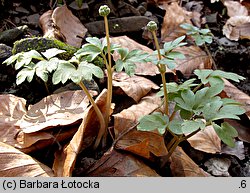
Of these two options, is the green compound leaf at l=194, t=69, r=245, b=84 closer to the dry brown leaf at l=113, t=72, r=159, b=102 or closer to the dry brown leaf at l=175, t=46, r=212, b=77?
the dry brown leaf at l=113, t=72, r=159, b=102

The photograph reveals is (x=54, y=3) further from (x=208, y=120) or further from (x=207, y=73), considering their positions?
(x=208, y=120)

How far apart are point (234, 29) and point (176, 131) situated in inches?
46.8

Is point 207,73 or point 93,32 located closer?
point 207,73

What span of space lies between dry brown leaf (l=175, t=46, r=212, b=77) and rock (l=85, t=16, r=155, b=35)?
0.80ft

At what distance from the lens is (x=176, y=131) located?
1146 mm

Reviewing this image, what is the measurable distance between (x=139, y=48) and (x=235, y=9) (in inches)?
31.1

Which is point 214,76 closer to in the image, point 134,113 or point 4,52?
point 134,113

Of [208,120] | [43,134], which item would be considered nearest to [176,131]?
[208,120]

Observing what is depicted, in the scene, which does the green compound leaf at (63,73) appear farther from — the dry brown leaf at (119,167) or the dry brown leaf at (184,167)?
the dry brown leaf at (184,167)

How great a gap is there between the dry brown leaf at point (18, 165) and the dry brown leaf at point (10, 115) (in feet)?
0.26

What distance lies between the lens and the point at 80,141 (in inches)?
49.1

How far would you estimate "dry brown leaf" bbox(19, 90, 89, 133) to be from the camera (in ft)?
4.36

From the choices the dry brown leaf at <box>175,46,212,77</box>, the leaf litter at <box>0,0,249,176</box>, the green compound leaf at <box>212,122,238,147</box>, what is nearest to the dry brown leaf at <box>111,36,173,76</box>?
the leaf litter at <box>0,0,249,176</box>

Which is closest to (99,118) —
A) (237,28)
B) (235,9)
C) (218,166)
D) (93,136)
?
(93,136)
